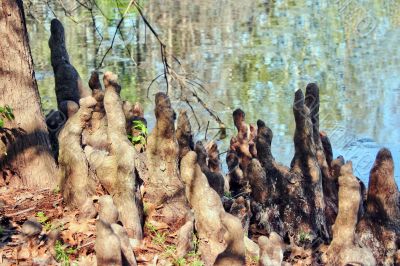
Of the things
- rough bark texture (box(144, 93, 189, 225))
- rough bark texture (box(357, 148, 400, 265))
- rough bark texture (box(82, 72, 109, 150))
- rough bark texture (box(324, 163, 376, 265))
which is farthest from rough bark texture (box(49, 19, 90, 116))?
rough bark texture (box(357, 148, 400, 265))

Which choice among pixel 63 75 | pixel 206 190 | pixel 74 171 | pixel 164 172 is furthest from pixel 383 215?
pixel 63 75

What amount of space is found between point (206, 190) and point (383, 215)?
158cm

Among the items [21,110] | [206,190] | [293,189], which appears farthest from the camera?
[293,189]

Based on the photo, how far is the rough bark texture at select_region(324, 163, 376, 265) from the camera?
18.1 feet

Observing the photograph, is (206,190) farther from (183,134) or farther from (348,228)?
(348,228)

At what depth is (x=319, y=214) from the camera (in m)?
6.35

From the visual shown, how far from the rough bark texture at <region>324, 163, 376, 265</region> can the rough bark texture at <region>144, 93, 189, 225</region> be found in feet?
3.79

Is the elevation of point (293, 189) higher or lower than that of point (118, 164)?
lower

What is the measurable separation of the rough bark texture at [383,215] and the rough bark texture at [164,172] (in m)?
1.63

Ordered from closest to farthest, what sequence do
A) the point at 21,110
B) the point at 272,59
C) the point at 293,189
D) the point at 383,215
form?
the point at 21,110 < the point at 383,215 < the point at 293,189 < the point at 272,59

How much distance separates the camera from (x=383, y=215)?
597 cm

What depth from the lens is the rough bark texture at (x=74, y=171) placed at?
4.91m

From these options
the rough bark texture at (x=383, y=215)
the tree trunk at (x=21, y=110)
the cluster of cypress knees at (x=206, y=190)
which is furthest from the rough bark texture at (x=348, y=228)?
the tree trunk at (x=21, y=110)

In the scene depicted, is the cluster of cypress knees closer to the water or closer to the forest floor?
the forest floor
